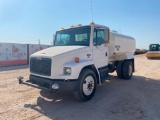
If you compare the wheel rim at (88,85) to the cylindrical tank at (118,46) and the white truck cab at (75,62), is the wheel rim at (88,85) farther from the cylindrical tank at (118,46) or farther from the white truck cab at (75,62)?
the cylindrical tank at (118,46)

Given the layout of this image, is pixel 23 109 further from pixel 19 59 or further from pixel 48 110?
→ pixel 19 59

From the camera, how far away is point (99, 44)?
684 centimetres

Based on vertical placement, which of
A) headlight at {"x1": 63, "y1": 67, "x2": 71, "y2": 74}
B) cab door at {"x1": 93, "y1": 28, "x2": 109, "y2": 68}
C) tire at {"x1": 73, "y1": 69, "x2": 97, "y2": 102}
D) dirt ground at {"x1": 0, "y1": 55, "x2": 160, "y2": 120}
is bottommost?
dirt ground at {"x1": 0, "y1": 55, "x2": 160, "y2": 120}

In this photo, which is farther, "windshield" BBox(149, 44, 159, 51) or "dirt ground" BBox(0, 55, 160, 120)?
"windshield" BBox(149, 44, 159, 51)

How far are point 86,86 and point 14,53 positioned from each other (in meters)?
15.3

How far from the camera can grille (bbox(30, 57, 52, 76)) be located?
5414mm

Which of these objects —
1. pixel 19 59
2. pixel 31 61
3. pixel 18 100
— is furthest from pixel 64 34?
pixel 19 59

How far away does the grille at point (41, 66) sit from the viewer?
5.41 meters

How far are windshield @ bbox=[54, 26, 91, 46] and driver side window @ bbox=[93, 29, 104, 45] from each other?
0.35 m

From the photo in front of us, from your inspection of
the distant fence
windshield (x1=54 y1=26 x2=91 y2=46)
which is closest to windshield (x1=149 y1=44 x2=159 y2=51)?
the distant fence

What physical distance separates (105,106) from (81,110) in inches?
34.7

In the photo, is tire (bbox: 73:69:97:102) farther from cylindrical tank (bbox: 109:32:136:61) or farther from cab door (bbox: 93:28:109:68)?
cylindrical tank (bbox: 109:32:136:61)

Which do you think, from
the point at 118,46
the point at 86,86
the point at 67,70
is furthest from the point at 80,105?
the point at 118,46

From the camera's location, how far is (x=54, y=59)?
208 inches
